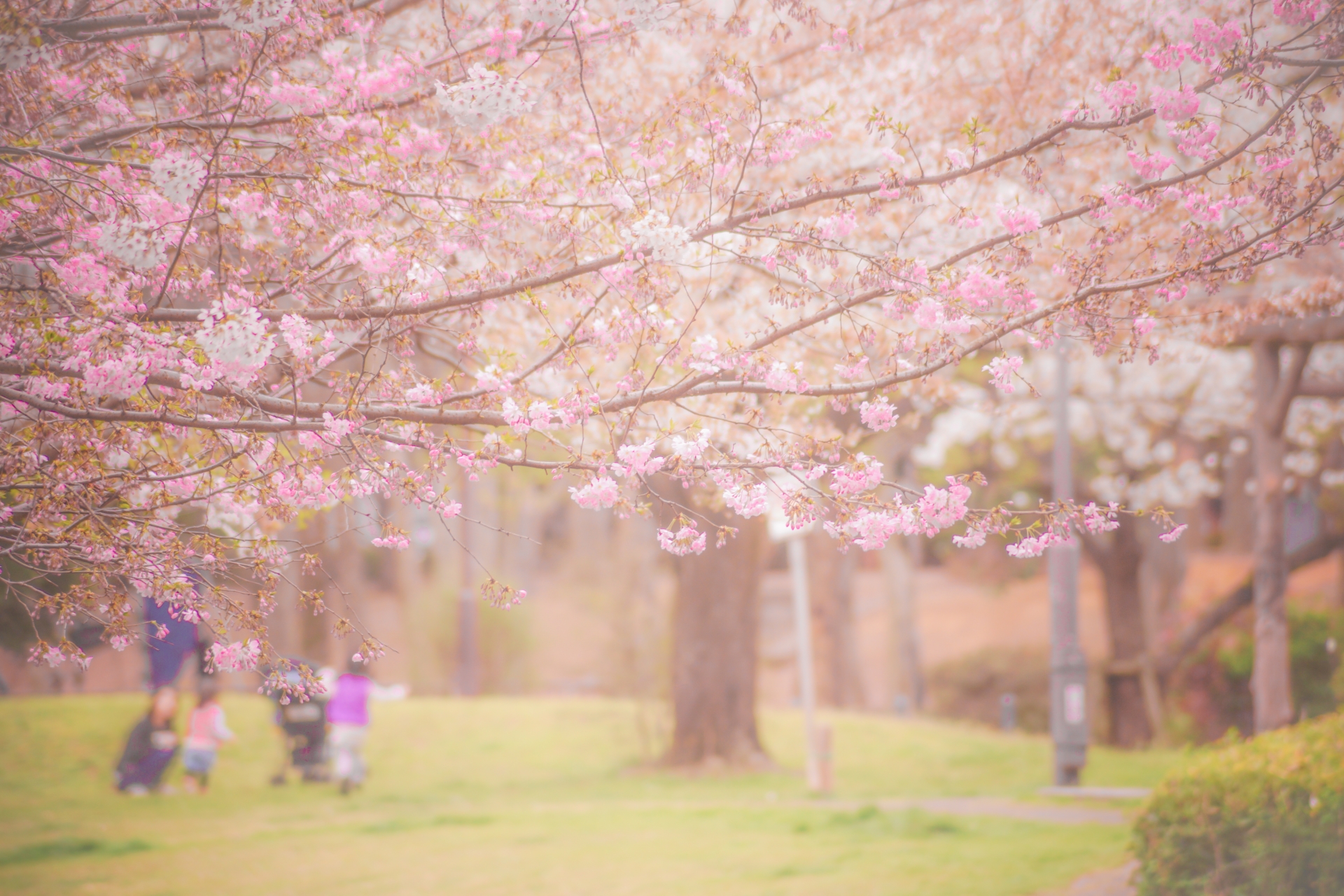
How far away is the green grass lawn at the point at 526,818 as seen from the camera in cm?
845

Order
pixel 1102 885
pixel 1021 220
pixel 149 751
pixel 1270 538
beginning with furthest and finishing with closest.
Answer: pixel 149 751, pixel 1270 538, pixel 1102 885, pixel 1021 220

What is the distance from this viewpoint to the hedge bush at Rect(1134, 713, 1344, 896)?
583cm

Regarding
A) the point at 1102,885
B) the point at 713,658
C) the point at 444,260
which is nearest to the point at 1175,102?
the point at 444,260

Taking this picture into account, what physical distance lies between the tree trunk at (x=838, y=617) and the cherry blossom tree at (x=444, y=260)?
2141cm

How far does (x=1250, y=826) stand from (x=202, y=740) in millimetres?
12050

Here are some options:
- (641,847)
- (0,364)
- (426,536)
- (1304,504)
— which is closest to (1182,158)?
(641,847)

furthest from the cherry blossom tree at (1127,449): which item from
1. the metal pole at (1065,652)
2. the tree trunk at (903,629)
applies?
the metal pole at (1065,652)

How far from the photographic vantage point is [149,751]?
13.7m

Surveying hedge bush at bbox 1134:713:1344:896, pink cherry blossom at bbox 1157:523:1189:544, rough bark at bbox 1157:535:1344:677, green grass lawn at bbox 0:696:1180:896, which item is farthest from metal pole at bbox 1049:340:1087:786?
pink cherry blossom at bbox 1157:523:1189:544

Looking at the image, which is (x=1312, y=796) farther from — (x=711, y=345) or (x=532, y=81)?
(x=532, y=81)

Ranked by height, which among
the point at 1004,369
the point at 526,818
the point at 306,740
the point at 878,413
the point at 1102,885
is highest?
the point at 1004,369

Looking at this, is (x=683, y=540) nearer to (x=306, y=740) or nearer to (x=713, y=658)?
(x=713, y=658)

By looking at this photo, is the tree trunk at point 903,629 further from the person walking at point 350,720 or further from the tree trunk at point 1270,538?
the person walking at point 350,720

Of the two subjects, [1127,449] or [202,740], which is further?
[1127,449]
